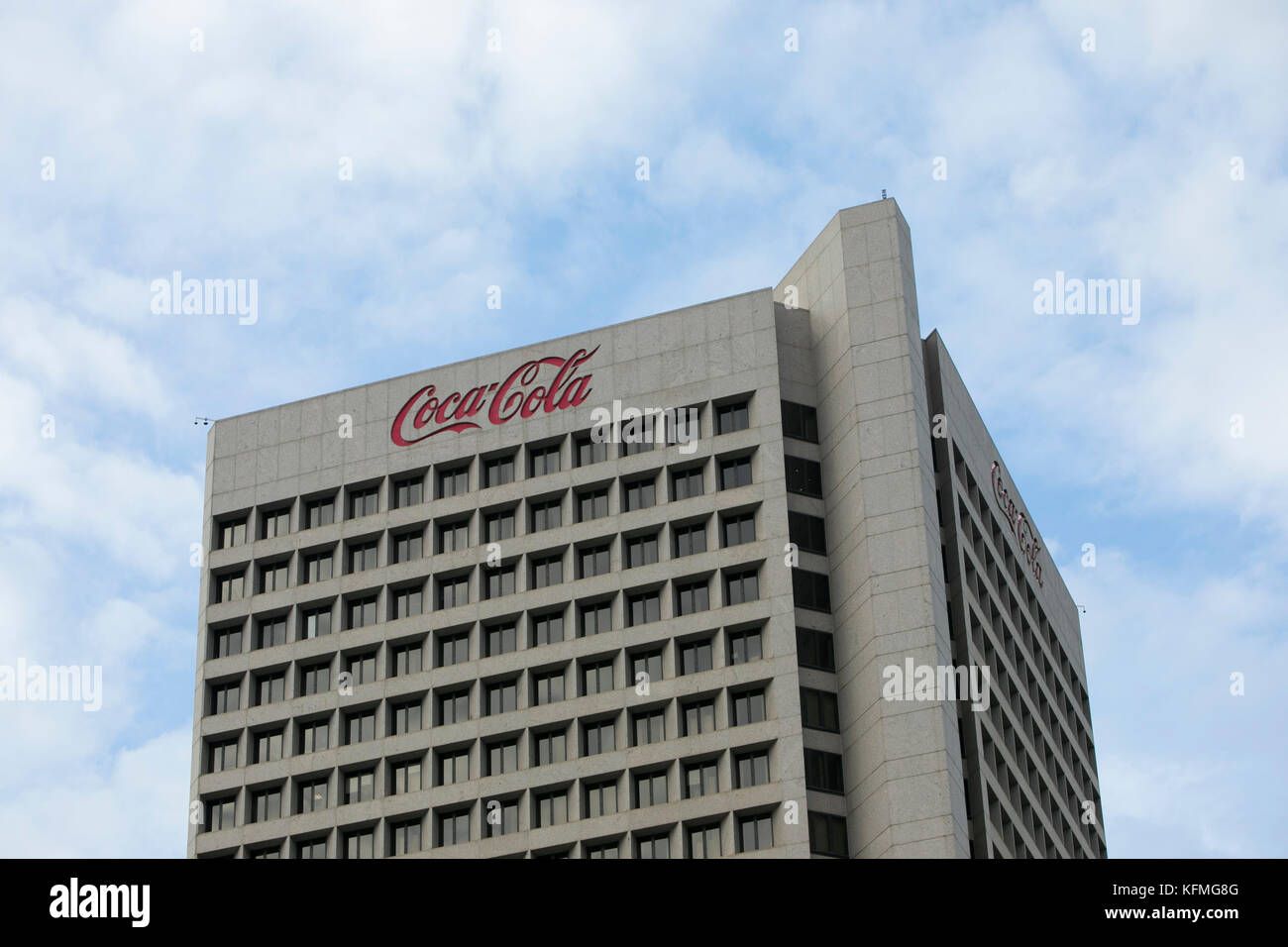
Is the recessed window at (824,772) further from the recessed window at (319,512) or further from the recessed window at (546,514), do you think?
the recessed window at (319,512)

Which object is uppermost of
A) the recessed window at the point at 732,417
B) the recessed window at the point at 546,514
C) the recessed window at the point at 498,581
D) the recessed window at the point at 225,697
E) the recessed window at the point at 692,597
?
the recessed window at the point at 732,417

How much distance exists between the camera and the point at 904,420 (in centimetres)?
10888

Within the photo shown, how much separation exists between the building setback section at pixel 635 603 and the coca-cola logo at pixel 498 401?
0.57ft

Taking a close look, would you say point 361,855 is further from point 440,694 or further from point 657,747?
point 657,747

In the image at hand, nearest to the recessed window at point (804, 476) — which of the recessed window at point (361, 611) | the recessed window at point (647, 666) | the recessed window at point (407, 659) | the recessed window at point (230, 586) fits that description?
the recessed window at point (647, 666)

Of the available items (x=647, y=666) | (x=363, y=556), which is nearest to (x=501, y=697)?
(x=647, y=666)

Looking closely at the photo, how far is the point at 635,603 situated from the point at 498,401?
16.4 meters

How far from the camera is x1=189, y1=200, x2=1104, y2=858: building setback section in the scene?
10262cm

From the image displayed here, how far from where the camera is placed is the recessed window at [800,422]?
368 feet

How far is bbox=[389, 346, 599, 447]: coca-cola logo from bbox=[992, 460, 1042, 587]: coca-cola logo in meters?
27.8

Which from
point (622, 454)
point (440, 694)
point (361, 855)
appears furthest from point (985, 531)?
point (361, 855)
